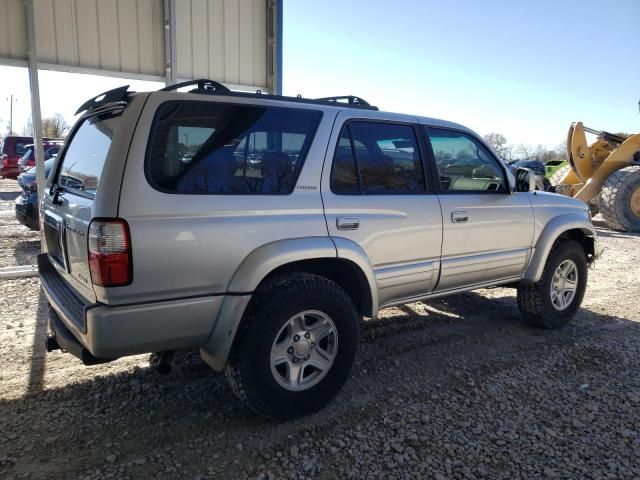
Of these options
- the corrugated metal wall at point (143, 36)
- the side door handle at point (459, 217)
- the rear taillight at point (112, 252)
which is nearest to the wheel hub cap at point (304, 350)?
the rear taillight at point (112, 252)

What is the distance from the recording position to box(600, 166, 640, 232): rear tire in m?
11.4

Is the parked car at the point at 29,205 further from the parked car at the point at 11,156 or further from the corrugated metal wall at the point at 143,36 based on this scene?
the parked car at the point at 11,156

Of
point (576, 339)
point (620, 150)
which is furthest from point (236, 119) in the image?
point (620, 150)

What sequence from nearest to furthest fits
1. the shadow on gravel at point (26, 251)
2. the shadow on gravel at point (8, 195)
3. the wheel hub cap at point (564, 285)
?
the wheel hub cap at point (564, 285) < the shadow on gravel at point (26, 251) < the shadow on gravel at point (8, 195)

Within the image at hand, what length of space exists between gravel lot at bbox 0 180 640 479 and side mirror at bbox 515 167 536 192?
1406 mm

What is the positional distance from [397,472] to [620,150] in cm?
1242

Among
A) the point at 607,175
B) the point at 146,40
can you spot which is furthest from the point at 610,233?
the point at 146,40

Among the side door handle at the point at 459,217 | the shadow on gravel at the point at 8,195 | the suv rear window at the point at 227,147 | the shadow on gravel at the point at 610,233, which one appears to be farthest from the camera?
the shadow on gravel at the point at 8,195

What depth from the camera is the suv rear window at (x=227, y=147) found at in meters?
2.58

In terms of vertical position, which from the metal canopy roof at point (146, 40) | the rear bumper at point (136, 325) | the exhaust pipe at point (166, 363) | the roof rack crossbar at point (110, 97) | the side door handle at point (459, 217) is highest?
the metal canopy roof at point (146, 40)

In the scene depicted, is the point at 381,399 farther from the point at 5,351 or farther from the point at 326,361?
the point at 5,351

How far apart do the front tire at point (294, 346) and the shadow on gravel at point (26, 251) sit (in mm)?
5498

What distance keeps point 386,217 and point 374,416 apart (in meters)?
1.32

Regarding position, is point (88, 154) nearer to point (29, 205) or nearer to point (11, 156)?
point (29, 205)
